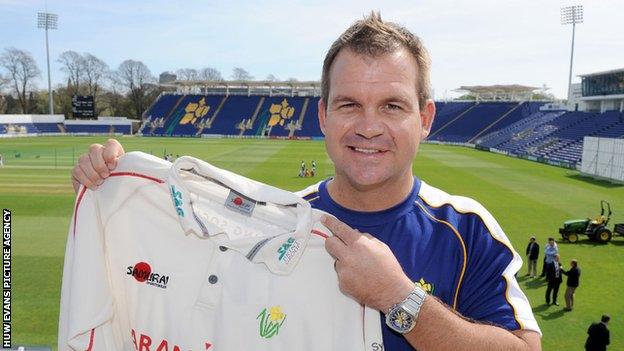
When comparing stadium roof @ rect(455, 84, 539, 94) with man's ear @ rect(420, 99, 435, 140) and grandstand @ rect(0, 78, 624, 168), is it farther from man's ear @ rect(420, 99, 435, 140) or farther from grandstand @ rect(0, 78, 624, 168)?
man's ear @ rect(420, 99, 435, 140)

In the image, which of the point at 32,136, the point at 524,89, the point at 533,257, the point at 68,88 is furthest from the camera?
the point at 68,88

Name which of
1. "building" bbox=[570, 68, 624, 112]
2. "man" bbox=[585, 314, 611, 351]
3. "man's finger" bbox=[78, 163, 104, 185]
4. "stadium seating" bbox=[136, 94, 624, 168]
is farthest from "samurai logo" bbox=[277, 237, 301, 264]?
"building" bbox=[570, 68, 624, 112]

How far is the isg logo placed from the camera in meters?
2.47

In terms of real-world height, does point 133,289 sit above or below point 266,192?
below

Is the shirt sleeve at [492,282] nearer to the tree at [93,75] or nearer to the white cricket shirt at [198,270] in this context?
the white cricket shirt at [198,270]

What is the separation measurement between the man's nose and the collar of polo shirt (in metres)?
0.45

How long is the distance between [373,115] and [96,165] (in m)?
1.46

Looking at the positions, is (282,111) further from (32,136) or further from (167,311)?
(167,311)

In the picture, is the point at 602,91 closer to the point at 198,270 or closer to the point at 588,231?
the point at 588,231

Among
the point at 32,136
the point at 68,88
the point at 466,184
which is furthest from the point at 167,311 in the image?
the point at 68,88

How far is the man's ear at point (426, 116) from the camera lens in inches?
95.2

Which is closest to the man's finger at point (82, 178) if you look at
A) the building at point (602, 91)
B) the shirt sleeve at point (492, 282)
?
the shirt sleeve at point (492, 282)

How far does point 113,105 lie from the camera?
329ft

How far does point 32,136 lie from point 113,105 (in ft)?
103
